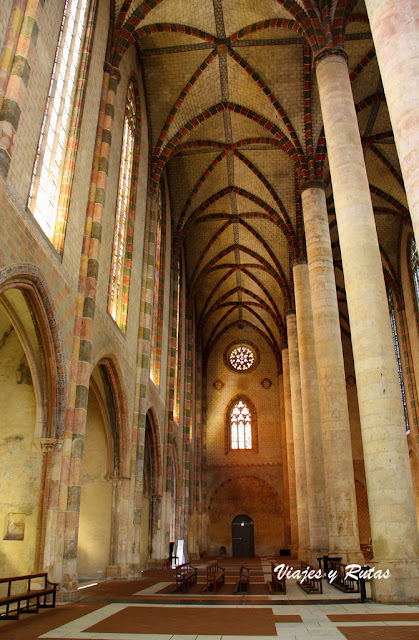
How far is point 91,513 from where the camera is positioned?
14.3 meters

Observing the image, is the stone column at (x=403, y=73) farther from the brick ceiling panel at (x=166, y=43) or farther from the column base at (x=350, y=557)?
the brick ceiling panel at (x=166, y=43)

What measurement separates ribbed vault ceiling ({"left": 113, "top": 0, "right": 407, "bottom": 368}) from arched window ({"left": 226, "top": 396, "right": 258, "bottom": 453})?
35.3ft

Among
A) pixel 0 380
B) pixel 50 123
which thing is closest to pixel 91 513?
pixel 0 380

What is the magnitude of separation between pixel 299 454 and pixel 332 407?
363 inches

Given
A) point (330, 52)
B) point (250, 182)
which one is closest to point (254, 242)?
point (250, 182)

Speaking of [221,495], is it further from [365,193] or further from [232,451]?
[365,193]

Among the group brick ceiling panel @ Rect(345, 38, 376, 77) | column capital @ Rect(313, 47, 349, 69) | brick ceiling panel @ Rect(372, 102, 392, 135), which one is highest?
brick ceiling panel @ Rect(345, 38, 376, 77)

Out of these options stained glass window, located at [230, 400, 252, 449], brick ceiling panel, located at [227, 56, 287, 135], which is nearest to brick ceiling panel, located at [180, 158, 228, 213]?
brick ceiling panel, located at [227, 56, 287, 135]

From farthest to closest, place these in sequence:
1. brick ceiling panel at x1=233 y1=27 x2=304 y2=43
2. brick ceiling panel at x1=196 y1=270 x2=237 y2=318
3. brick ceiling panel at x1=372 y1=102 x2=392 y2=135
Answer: brick ceiling panel at x1=196 y1=270 x2=237 y2=318 → brick ceiling panel at x1=372 y1=102 x2=392 y2=135 → brick ceiling panel at x1=233 y1=27 x2=304 y2=43

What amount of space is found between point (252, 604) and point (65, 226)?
301 inches

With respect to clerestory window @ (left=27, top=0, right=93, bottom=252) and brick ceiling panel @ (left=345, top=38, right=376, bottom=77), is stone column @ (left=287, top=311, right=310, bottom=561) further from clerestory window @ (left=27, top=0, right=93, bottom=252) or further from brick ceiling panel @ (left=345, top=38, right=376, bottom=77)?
clerestory window @ (left=27, top=0, right=93, bottom=252)

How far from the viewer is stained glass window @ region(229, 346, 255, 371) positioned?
35469 mm

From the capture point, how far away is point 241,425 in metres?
34.2

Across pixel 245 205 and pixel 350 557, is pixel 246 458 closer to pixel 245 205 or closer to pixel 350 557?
pixel 245 205
